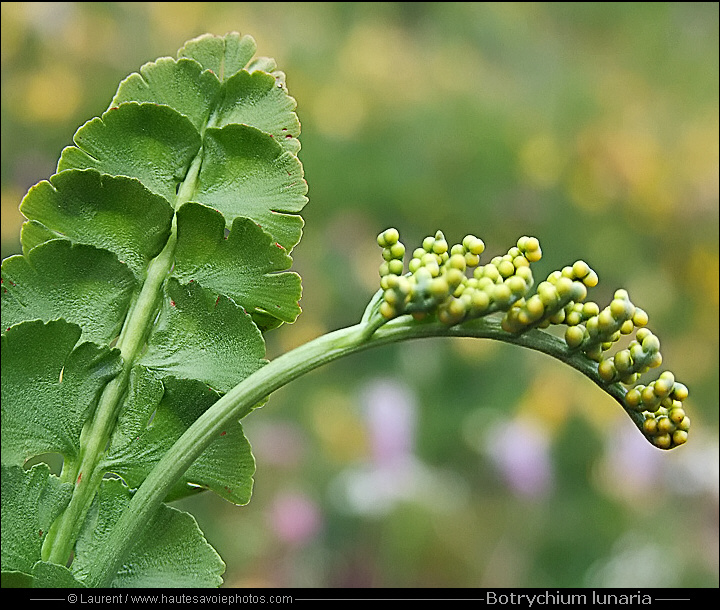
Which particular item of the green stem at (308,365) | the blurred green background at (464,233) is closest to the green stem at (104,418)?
the green stem at (308,365)

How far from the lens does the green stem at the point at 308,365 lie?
0.50 feet

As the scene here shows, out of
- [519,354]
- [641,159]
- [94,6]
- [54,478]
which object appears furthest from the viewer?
[641,159]

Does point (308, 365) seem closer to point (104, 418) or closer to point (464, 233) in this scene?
point (104, 418)

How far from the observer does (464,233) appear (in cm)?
118

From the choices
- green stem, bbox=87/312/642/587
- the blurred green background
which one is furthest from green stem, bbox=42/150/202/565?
the blurred green background

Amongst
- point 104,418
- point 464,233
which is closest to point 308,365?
point 104,418

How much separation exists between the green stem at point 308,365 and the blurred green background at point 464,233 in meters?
0.73

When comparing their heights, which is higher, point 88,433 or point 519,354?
point 88,433

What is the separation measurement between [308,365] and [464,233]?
A: 1049mm

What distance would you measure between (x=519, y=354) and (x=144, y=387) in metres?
0.97

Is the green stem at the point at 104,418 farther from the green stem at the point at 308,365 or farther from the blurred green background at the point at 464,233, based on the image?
the blurred green background at the point at 464,233
